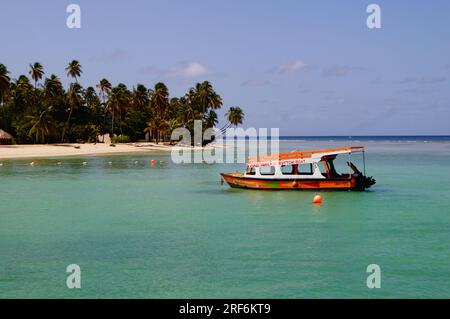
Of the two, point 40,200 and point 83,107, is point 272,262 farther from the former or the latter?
point 83,107

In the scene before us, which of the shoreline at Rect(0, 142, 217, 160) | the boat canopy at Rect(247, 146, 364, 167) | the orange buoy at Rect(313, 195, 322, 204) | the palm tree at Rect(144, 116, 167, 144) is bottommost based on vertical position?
the orange buoy at Rect(313, 195, 322, 204)

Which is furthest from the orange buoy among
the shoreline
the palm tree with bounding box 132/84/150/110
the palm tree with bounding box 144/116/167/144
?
the palm tree with bounding box 132/84/150/110

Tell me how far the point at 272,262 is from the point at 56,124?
92.9m

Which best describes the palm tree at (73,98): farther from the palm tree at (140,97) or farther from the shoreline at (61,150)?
the palm tree at (140,97)

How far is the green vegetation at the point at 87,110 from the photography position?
319ft

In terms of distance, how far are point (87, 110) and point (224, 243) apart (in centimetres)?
9650

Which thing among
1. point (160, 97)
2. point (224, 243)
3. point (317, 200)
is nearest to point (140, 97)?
point (160, 97)

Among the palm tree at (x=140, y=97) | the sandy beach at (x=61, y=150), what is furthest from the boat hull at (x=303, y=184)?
the palm tree at (x=140, y=97)

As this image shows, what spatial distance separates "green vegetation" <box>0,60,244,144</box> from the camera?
97.4 m

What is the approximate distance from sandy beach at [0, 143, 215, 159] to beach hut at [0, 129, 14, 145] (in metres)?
2.03

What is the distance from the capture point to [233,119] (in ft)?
531

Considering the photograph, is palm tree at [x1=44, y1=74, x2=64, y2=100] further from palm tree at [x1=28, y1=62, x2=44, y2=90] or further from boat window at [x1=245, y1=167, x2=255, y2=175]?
boat window at [x1=245, y1=167, x2=255, y2=175]

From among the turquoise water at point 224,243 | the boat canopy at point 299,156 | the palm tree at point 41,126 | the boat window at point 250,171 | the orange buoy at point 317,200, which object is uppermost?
the palm tree at point 41,126

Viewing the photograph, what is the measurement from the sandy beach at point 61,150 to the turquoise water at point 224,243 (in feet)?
162
